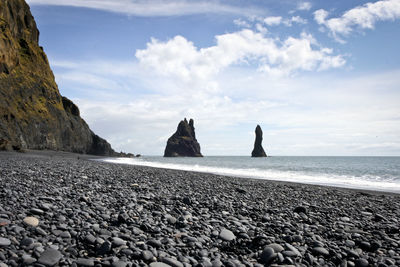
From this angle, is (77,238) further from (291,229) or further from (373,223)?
(373,223)

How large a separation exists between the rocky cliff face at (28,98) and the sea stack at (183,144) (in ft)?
362

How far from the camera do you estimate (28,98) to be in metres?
47.2

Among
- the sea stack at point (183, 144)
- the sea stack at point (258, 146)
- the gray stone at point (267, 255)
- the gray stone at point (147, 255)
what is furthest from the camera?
the sea stack at point (183, 144)

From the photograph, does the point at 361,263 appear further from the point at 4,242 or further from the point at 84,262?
the point at 4,242

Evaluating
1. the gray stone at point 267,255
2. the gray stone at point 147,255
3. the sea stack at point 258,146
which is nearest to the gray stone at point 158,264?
the gray stone at point 147,255

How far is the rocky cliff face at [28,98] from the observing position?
40.4 meters

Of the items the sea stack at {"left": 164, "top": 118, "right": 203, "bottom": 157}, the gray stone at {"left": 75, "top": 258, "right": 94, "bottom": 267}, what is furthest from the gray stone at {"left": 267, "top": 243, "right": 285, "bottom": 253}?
the sea stack at {"left": 164, "top": 118, "right": 203, "bottom": 157}

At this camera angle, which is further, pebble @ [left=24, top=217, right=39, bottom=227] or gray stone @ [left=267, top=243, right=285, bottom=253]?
pebble @ [left=24, top=217, right=39, bottom=227]

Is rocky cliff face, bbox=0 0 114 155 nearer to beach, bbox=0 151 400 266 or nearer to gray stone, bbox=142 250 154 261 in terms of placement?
beach, bbox=0 151 400 266

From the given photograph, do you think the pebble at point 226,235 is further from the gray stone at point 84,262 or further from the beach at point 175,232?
the gray stone at point 84,262

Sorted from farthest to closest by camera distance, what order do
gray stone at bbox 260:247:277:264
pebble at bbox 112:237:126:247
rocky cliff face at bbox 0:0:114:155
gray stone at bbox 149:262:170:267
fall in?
rocky cliff face at bbox 0:0:114:155 → pebble at bbox 112:237:126:247 → gray stone at bbox 260:247:277:264 → gray stone at bbox 149:262:170:267

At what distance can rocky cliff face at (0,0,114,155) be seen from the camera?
132 ft

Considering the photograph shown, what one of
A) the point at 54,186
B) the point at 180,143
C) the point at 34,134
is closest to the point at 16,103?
the point at 34,134

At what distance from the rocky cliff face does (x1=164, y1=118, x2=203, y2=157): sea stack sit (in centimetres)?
11042
